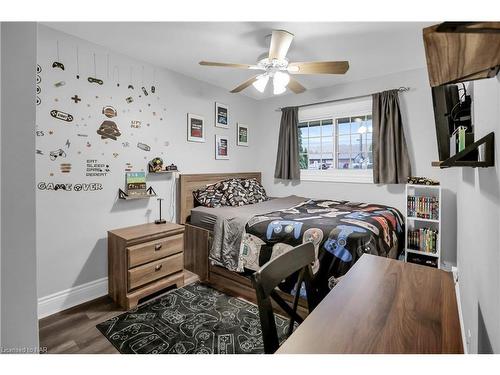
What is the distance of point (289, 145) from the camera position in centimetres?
412

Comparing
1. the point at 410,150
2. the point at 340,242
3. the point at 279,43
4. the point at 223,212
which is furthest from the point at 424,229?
the point at 279,43

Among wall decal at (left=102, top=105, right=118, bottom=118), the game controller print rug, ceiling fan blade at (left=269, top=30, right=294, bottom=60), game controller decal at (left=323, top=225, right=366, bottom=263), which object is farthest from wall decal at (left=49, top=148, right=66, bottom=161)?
game controller decal at (left=323, top=225, right=366, bottom=263)

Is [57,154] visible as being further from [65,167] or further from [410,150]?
[410,150]

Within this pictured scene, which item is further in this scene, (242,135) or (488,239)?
(242,135)

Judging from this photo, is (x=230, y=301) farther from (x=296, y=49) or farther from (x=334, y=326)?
(x=296, y=49)

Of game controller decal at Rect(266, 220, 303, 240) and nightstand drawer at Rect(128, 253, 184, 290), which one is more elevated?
game controller decal at Rect(266, 220, 303, 240)

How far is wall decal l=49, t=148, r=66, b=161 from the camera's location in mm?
2193

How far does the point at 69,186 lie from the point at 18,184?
77.9 inches

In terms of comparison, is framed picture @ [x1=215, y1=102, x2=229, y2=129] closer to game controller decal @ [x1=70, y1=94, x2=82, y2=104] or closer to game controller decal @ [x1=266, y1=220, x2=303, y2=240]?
game controller decal @ [x1=70, y1=94, x2=82, y2=104]

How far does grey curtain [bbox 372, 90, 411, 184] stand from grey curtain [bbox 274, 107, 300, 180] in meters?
1.16

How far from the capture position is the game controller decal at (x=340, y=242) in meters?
1.95

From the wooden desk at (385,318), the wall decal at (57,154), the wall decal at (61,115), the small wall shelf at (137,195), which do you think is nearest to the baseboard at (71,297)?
the small wall shelf at (137,195)

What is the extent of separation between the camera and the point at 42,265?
217 centimetres
